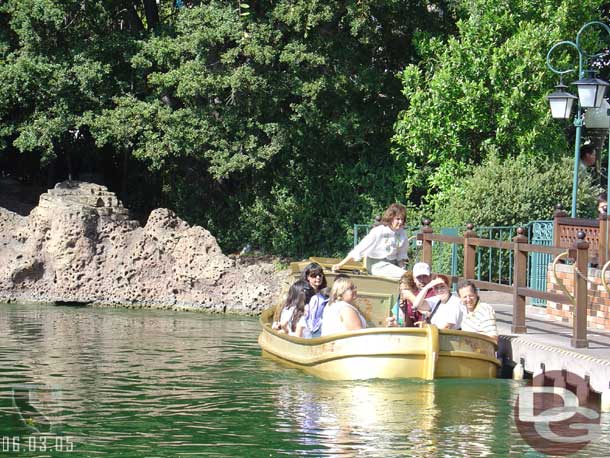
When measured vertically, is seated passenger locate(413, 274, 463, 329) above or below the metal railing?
below

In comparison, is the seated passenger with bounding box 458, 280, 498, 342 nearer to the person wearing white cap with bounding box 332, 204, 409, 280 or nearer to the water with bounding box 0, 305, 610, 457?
the water with bounding box 0, 305, 610, 457

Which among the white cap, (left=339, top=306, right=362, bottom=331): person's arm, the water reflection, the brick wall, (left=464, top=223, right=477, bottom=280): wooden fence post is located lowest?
the water reflection

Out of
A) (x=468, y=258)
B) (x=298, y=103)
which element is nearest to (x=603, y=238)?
(x=468, y=258)

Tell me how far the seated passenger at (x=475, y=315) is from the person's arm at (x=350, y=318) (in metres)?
1.34

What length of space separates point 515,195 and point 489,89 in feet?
11.1

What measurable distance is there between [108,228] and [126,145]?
3.47m

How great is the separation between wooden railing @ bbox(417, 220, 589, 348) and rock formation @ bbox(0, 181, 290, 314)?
5.73 meters

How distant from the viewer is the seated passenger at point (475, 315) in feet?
48.9

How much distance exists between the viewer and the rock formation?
24.8m

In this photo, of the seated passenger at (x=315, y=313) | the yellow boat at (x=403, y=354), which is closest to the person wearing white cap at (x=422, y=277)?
the seated passenger at (x=315, y=313)

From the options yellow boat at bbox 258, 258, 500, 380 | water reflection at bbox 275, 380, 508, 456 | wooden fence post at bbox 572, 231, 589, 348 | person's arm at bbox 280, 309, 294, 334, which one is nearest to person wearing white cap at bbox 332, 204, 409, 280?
person's arm at bbox 280, 309, 294, 334

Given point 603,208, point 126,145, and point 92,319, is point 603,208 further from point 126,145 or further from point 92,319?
point 126,145

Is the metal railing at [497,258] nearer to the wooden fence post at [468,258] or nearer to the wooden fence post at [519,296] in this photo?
the wooden fence post at [468,258]

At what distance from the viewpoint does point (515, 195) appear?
A: 24.1 m
